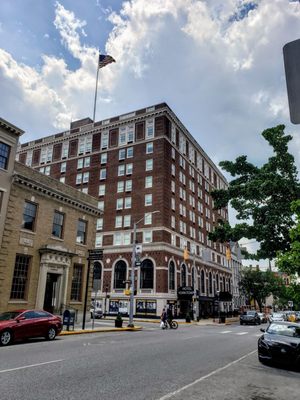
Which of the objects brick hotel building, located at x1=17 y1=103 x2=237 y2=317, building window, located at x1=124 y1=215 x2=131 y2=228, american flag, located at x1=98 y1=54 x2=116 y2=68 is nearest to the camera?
brick hotel building, located at x1=17 y1=103 x2=237 y2=317

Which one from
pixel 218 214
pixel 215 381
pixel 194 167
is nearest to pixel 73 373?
pixel 215 381

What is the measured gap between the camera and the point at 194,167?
6000 centimetres

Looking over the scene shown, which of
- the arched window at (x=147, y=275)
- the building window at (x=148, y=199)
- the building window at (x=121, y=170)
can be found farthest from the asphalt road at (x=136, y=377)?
the building window at (x=121, y=170)

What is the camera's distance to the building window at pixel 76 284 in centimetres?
2670

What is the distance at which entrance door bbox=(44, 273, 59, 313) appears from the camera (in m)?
24.4

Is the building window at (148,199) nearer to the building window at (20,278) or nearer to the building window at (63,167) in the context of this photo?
the building window at (63,167)

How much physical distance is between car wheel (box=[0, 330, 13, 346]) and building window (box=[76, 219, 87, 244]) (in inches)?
551

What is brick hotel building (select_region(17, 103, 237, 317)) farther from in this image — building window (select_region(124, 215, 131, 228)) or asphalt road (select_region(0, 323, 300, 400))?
asphalt road (select_region(0, 323, 300, 400))

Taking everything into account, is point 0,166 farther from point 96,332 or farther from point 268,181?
point 268,181

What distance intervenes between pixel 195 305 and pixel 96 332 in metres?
24.8

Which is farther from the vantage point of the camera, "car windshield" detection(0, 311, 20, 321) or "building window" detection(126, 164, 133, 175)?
"building window" detection(126, 164, 133, 175)

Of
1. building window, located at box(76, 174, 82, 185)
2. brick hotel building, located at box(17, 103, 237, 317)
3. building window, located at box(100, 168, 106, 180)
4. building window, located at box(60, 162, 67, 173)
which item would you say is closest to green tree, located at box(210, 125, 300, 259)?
brick hotel building, located at box(17, 103, 237, 317)

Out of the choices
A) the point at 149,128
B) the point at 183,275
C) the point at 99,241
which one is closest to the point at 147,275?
the point at 183,275

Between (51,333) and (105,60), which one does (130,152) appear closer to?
(105,60)
